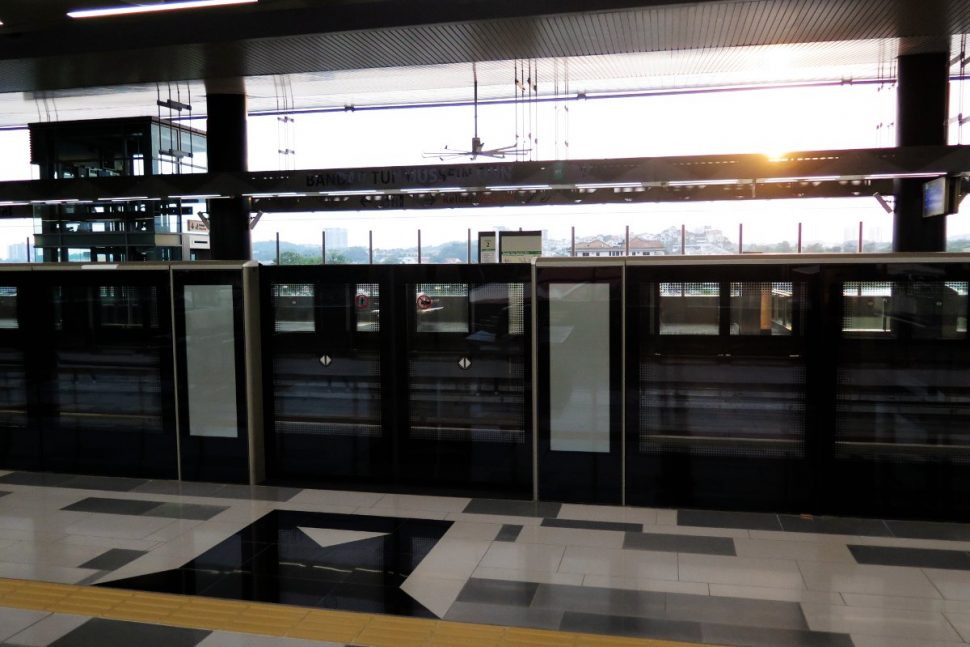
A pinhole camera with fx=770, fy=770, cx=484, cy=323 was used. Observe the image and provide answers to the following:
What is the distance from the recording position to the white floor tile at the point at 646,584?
3744mm

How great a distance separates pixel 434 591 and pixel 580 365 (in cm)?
194

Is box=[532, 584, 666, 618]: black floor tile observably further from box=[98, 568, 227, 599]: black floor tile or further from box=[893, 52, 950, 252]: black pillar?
box=[893, 52, 950, 252]: black pillar

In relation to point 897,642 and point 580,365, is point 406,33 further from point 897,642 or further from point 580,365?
point 897,642

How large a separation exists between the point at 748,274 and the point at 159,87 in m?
10.9

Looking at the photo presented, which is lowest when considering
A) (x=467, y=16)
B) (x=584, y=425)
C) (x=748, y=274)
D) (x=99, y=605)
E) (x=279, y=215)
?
(x=99, y=605)

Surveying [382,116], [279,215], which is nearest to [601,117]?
[382,116]

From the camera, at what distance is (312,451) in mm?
5711

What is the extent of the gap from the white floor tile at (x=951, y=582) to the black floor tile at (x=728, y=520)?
35.6 inches

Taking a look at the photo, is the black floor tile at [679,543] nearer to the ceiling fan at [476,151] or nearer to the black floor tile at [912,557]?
the black floor tile at [912,557]

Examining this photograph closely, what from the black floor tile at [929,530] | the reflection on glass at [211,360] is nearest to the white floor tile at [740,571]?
the black floor tile at [929,530]

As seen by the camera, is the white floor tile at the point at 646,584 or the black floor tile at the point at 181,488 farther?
the black floor tile at the point at 181,488

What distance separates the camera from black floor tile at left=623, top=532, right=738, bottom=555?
4.29 m

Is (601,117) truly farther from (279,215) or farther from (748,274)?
(748,274)

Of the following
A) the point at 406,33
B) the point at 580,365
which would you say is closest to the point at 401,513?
the point at 580,365
